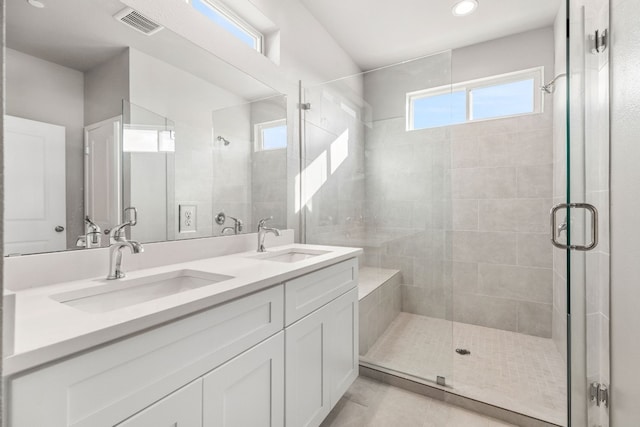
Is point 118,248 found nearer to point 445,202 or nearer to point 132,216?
point 132,216

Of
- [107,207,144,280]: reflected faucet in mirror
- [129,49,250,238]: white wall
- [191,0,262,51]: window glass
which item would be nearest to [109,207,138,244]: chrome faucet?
[107,207,144,280]: reflected faucet in mirror

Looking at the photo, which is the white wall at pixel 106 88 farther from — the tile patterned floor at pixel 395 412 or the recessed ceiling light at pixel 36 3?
the tile patterned floor at pixel 395 412

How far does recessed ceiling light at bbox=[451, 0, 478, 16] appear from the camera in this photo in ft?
7.41

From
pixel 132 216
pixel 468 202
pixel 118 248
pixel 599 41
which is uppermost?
pixel 599 41

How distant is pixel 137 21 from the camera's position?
48.9 inches

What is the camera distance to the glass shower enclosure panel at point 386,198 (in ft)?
7.20

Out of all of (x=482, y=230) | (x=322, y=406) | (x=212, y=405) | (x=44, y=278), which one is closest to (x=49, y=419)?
(x=212, y=405)

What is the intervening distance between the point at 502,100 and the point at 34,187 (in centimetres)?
331

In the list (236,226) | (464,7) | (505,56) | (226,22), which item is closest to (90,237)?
(236,226)

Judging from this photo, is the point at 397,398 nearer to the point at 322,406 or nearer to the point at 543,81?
the point at 322,406

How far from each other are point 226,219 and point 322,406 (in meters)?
1.09

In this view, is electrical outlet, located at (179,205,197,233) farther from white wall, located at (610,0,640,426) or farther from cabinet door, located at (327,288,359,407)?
white wall, located at (610,0,640,426)

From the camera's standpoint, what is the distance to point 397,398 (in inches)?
73.0

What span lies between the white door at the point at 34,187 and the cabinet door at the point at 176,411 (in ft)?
2.17
